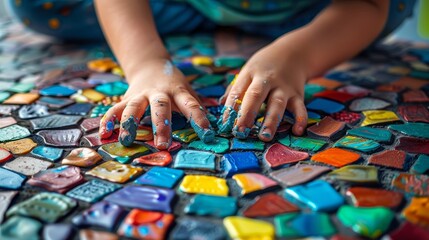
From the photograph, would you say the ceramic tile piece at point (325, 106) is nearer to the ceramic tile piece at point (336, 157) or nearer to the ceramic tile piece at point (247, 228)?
the ceramic tile piece at point (336, 157)

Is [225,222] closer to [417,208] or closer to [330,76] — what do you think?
[417,208]

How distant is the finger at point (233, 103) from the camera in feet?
2.24

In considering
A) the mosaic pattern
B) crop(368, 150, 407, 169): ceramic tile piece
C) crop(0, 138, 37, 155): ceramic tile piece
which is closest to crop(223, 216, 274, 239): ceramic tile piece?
the mosaic pattern

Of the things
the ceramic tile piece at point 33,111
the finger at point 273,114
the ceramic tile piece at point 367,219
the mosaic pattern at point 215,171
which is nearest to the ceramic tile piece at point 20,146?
the mosaic pattern at point 215,171

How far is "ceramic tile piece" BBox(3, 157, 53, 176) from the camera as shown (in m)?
→ 0.60

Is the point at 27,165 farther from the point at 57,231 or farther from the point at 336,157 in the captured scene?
the point at 336,157

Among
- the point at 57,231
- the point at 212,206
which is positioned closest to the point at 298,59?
the point at 212,206

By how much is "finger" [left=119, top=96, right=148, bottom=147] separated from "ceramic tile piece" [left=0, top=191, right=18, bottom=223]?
159mm

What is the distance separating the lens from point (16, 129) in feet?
2.39

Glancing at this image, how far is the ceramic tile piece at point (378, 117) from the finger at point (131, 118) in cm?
34

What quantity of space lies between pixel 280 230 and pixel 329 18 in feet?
1.90

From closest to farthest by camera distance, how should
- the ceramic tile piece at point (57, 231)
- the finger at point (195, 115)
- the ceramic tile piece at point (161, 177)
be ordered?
1. the ceramic tile piece at point (57, 231)
2. the ceramic tile piece at point (161, 177)
3. the finger at point (195, 115)

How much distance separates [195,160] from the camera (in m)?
0.62

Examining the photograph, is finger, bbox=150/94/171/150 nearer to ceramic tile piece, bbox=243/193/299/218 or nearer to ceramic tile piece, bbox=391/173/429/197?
ceramic tile piece, bbox=243/193/299/218
